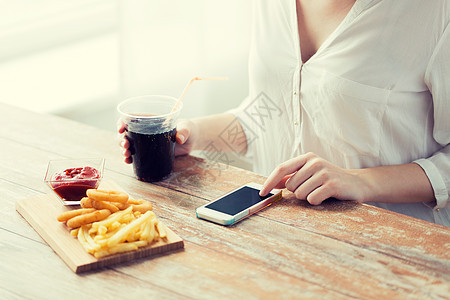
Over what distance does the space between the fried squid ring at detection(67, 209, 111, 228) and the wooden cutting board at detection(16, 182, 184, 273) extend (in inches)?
0.9

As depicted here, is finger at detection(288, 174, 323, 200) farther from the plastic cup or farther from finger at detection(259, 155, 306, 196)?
the plastic cup

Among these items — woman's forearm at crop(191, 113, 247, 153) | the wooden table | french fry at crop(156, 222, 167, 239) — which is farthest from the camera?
woman's forearm at crop(191, 113, 247, 153)

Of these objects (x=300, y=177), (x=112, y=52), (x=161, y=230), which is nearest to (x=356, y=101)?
(x=300, y=177)

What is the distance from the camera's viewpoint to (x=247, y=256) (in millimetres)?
1033

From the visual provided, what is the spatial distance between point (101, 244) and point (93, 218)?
0.33 ft

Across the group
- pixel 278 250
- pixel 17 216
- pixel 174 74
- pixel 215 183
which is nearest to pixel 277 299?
pixel 278 250

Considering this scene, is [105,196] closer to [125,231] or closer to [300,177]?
[125,231]

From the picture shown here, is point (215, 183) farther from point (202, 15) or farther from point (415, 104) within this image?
point (202, 15)

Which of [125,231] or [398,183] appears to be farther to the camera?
[398,183]

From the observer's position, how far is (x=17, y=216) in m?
1.18

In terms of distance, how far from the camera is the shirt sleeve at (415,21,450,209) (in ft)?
4.42

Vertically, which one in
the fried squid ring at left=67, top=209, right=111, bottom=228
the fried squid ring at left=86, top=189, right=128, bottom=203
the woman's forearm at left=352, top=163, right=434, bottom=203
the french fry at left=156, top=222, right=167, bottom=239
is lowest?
the woman's forearm at left=352, top=163, right=434, bottom=203

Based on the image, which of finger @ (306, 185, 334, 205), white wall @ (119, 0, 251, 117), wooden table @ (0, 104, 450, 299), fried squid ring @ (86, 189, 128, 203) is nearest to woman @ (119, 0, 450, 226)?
finger @ (306, 185, 334, 205)

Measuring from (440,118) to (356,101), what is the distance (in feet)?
0.67
